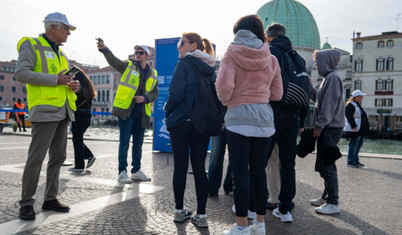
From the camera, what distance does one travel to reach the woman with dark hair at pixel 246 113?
3.07 meters

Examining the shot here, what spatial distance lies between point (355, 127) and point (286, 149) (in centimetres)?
Answer: 545

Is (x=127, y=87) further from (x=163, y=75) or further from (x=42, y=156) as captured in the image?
(x=163, y=75)

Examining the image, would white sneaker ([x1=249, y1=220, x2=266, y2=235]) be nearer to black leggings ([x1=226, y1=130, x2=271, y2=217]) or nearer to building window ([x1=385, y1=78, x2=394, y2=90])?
black leggings ([x1=226, y1=130, x2=271, y2=217])

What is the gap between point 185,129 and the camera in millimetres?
3627

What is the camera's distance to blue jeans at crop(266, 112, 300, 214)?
378 cm

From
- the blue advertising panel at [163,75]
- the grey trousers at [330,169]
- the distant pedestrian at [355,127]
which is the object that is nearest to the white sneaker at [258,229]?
the grey trousers at [330,169]

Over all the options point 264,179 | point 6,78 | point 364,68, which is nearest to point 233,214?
point 264,179

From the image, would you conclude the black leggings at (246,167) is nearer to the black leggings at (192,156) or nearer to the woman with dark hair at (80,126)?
the black leggings at (192,156)

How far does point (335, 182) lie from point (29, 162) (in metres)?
3.59

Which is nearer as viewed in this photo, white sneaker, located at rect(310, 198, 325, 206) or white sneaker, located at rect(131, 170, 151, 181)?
white sneaker, located at rect(310, 198, 325, 206)

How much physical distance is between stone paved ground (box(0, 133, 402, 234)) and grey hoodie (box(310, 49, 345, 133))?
112 centimetres

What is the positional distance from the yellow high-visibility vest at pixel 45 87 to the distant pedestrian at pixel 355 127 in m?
7.02

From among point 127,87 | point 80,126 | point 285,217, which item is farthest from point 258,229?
point 80,126

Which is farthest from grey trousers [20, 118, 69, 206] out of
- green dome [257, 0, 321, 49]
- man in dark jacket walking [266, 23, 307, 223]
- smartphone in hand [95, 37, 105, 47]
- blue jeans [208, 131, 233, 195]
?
green dome [257, 0, 321, 49]
